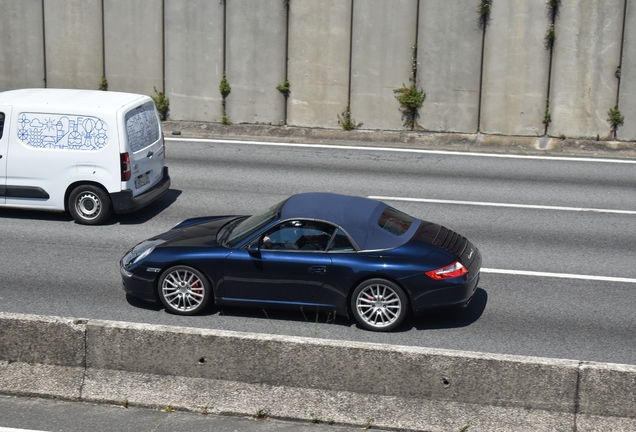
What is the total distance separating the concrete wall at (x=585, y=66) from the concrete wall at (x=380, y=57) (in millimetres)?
3417

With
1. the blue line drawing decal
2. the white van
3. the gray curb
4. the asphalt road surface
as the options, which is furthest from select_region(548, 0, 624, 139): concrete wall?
the blue line drawing decal

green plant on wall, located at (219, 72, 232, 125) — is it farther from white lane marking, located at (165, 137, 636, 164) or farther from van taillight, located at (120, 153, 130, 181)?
van taillight, located at (120, 153, 130, 181)

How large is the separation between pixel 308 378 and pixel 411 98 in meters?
13.7

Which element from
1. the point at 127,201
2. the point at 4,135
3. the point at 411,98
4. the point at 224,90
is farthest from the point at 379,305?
the point at 224,90

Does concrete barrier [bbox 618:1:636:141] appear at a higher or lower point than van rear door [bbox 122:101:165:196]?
higher

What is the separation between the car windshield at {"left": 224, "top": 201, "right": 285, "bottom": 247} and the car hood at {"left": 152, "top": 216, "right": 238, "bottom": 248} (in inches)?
7.1

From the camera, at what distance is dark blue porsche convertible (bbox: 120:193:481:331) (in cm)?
855

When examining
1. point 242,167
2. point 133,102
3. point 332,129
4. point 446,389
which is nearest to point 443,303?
point 446,389

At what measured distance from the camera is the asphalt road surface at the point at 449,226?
8852 mm

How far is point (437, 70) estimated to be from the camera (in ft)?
64.1

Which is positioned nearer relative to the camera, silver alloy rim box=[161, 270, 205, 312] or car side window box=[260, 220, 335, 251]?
car side window box=[260, 220, 335, 251]

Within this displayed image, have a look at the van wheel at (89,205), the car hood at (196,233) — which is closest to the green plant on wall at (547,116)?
the van wheel at (89,205)

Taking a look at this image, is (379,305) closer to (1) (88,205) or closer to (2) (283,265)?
(2) (283,265)

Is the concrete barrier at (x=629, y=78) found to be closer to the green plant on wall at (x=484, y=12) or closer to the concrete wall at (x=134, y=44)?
the green plant on wall at (x=484, y=12)
